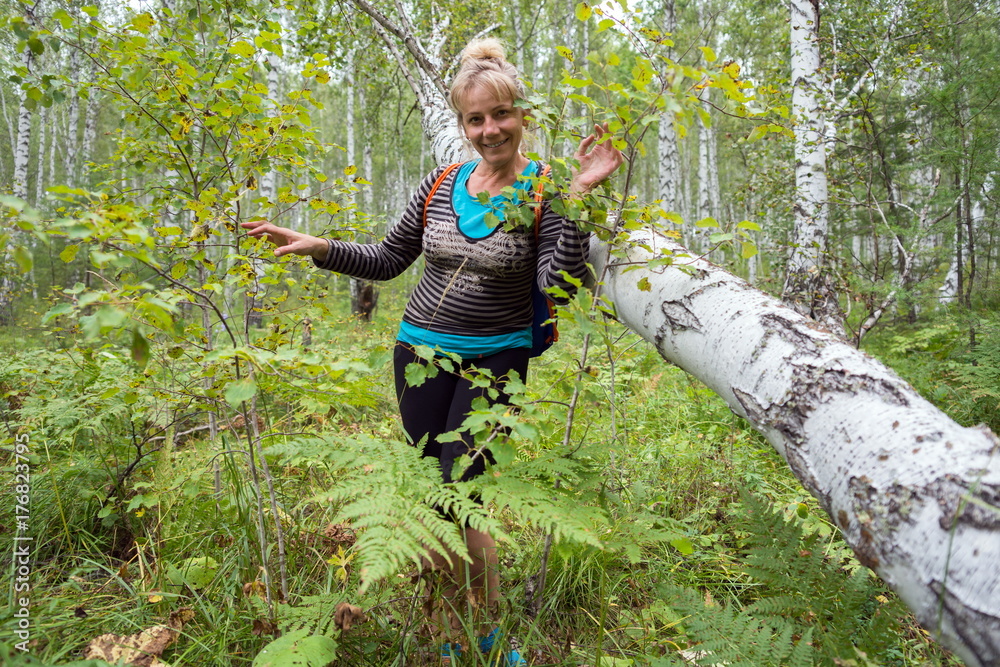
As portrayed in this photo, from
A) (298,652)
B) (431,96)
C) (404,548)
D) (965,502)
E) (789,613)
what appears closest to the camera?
(965,502)

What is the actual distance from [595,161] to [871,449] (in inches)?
42.2

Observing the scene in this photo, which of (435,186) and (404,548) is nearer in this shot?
(404,548)

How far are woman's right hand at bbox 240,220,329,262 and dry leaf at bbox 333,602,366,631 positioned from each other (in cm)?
121

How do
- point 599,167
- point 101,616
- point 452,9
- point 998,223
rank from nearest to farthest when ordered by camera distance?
point 599,167 < point 101,616 < point 998,223 < point 452,9

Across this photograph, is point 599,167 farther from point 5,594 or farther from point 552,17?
point 552,17

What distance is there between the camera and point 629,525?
5.10 ft

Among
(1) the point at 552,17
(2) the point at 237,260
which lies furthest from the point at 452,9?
(1) the point at 552,17

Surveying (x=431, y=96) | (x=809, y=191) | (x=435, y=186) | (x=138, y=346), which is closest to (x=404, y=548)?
(x=138, y=346)

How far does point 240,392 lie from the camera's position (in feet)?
4.25

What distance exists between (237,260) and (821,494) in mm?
1942

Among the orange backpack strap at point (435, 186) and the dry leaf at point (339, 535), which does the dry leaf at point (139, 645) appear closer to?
the dry leaf at point (339, 535)

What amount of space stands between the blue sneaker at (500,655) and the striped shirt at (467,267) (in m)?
1.02

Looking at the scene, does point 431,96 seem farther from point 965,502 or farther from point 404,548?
point 965,502

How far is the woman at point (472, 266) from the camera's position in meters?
1.90
